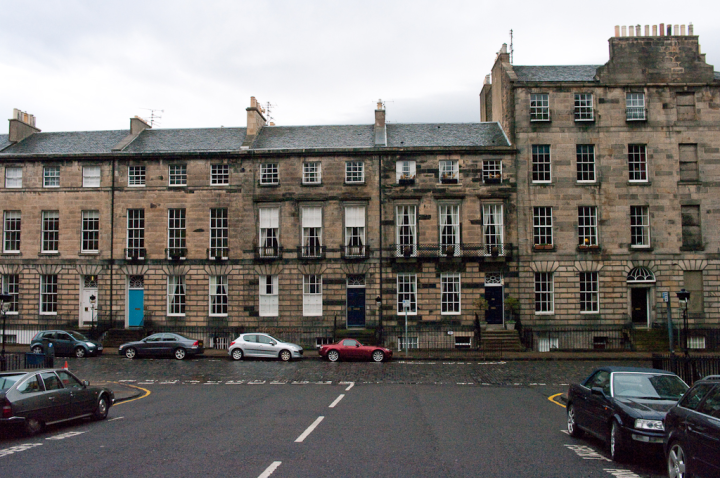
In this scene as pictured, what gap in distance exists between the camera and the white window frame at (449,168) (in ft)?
115

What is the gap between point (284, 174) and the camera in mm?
35812

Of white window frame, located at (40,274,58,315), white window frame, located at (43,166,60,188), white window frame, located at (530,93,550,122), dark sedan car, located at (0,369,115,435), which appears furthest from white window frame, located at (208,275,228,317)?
dark sedan car, located at (0,369,115,435)

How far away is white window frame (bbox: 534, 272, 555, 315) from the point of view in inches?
1350

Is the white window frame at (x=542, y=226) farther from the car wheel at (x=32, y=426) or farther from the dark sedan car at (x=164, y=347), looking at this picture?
the car wheel at (x=32, y=426)

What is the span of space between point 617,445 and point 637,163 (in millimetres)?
28465

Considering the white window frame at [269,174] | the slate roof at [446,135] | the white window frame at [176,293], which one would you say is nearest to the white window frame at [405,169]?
the slate roof at [446,135]

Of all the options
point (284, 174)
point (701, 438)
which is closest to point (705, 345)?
point (284, 174)

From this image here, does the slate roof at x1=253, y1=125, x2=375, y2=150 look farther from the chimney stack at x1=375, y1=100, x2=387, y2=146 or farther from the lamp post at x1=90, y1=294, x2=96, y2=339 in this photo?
the lamp post at x1=90, y1=294, x2=96, y2=339

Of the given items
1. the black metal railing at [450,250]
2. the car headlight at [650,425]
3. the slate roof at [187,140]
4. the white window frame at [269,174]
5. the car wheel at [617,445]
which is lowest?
the car wheel at [617,445]

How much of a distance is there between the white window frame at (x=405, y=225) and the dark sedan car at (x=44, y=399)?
22.3 meters

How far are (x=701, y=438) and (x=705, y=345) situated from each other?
29.8 meters

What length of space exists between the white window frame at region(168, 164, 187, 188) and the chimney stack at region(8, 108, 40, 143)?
11.7 m

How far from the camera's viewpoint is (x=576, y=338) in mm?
33562

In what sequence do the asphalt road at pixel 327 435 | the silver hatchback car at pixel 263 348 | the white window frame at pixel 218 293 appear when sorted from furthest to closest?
the white window frame at pixel 218 293, the silver hatchback car at pixel 263 348, the asphalt road at pixel 327 435
